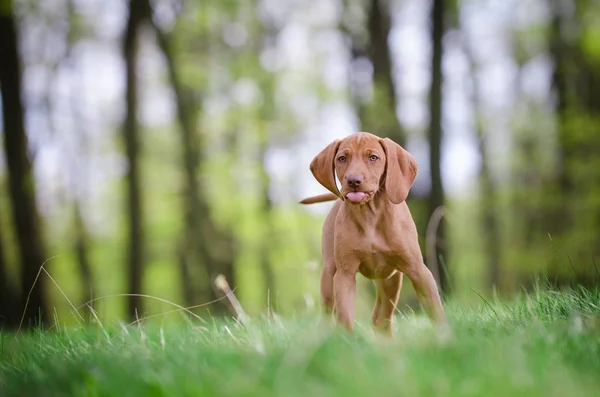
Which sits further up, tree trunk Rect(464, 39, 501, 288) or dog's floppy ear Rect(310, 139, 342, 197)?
dog's floppy ear Rect(310, 139, 342, 197)

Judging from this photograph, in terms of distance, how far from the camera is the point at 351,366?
241 centimetres

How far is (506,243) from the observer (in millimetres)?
22203

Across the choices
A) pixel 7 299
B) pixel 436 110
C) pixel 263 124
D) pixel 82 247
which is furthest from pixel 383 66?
pixel 82 247

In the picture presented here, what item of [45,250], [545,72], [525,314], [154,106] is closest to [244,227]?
[154,106]

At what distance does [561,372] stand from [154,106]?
56.1 ft

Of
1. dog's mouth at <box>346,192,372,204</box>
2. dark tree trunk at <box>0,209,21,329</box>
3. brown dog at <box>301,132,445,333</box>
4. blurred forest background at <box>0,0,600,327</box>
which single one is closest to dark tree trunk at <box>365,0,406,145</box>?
blurred forest background at <box>0,0,600,327</box>

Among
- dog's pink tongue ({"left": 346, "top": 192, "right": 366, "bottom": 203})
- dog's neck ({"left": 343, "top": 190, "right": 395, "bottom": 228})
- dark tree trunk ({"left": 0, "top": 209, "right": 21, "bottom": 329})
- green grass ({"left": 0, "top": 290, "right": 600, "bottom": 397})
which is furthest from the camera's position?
dark tree trunk ({"left": 0, "top": 209, "right": 21, "bottom": 329})

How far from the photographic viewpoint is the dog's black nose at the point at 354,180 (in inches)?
131

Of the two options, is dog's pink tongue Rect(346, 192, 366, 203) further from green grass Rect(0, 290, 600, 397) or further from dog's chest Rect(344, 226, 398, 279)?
green grass Rect(0, 290, 600, 397)

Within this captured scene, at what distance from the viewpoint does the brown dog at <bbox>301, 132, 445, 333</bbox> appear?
3.44 m

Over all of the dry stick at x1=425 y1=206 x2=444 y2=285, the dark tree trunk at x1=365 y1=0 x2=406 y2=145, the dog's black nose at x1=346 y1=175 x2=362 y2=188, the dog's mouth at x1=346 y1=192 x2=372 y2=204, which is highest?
the dark tree trunk at x1=365 y1=0 x2=406 y2=145

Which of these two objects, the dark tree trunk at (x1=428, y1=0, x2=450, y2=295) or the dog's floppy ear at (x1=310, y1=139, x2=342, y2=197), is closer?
the dog's floppy ear at (x1=310, y1=139, x2=342, y2=197)

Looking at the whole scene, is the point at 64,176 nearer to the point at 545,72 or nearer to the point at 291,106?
the point at 291,106

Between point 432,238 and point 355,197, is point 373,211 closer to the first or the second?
point 355,197
